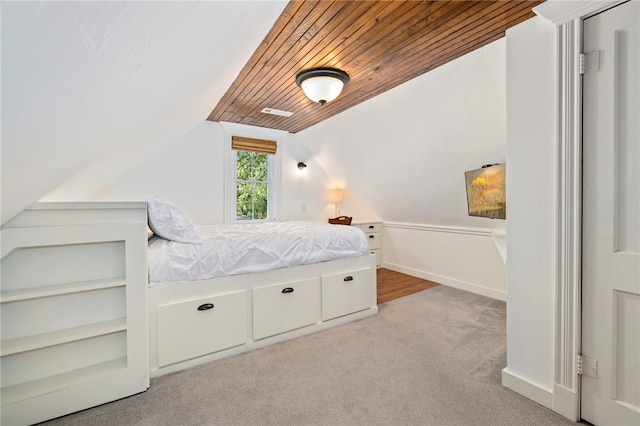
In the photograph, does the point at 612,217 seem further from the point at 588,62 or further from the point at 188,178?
the point at 188,178

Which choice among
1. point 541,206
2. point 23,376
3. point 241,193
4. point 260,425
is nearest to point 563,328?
point 541,206

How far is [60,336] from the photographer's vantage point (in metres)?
1.63

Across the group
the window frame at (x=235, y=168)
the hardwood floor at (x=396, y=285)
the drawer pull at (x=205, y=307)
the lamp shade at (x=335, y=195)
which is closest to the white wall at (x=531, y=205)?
the hardwood floor at (x=396, y=285)

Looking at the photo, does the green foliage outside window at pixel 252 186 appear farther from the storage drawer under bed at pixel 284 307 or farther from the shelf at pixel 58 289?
the shelf at pixel 58 289

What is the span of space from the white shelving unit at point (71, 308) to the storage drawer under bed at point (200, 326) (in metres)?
0.18

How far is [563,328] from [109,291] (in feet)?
8.42

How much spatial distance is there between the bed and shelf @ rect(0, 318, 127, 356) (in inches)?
8.8

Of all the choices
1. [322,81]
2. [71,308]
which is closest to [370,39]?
[322,81]

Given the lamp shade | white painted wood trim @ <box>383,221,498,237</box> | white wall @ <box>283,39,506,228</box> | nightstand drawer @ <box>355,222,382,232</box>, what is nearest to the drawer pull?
white wall @ <box>283,39,506,228</box>

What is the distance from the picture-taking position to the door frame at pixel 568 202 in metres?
1.48

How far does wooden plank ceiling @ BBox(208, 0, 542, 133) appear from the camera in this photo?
5.53ft

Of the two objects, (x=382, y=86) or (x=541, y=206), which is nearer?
(x=541, y=206)

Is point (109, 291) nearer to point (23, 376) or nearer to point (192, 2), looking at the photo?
point (23, 376)

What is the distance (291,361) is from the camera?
2115mm
